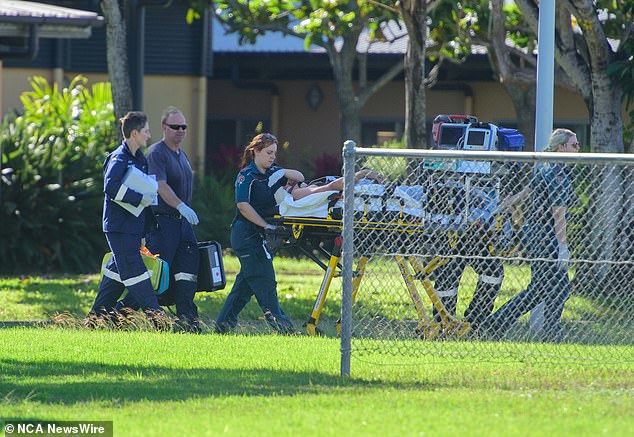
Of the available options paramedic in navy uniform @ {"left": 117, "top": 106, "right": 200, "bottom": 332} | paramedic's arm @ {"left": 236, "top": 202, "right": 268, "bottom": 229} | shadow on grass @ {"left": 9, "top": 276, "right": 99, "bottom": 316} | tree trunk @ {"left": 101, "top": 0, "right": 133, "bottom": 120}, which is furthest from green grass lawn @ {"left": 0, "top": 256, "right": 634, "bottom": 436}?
tree trunk @ {"left": 101, "top": 0, "right": 133, "bottom": 120}

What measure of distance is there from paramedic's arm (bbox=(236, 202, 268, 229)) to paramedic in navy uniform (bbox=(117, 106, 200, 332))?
0.48m

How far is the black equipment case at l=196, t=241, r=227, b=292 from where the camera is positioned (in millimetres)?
10719

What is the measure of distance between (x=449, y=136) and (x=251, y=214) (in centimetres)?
183

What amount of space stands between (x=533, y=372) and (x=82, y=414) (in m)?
2.97

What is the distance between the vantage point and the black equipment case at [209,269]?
10719mm

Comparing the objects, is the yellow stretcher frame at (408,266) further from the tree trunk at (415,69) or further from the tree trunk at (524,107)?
the tree trunk at (524,107)

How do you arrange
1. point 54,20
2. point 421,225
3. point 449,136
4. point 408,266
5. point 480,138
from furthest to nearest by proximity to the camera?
point 54,20, point 449,136, point 480,138, point 408,266, point 421,225

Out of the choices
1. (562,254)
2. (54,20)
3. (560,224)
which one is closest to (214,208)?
(54,20)

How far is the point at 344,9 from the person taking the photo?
1834cm

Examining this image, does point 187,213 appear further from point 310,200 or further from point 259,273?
point 310,200

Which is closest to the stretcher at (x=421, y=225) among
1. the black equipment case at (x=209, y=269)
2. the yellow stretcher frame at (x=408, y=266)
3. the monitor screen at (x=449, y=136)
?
the yellow stretcher frame at (x=408, y=266)

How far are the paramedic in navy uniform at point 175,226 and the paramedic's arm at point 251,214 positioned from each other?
0.48 m

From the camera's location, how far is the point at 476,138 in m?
10.1

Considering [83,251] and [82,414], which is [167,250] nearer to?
[82,414]
